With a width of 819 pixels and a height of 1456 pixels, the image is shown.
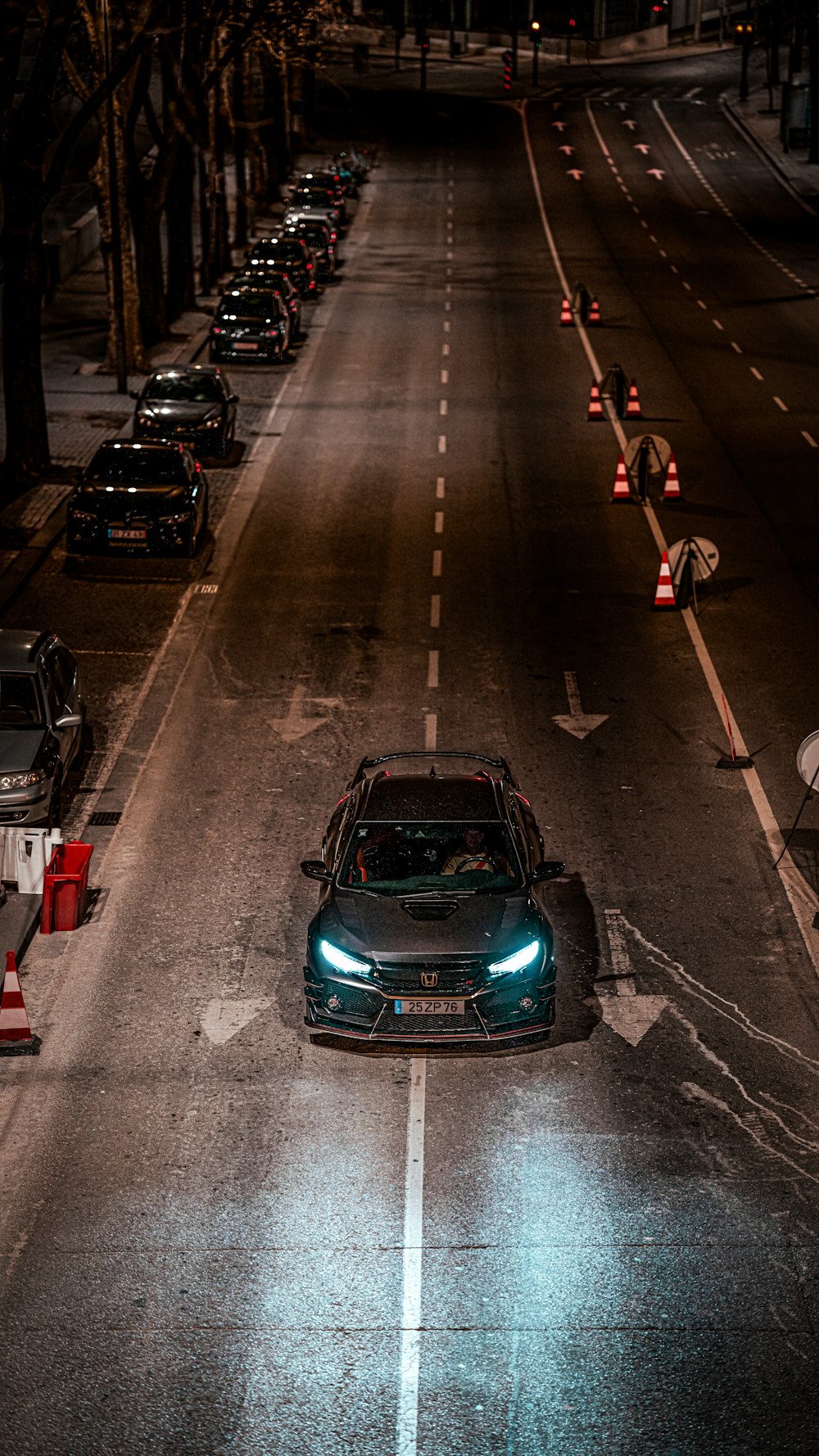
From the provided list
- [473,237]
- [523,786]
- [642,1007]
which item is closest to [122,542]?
[523,786]

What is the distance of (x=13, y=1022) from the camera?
12.0 metres

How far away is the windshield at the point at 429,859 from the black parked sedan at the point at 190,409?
18.1 meters

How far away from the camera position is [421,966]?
460 inches

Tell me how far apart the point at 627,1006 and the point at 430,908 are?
167 centimetres

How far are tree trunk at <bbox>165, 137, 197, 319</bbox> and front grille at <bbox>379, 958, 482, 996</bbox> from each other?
35442mm

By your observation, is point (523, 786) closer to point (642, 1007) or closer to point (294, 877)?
point (294, 877)

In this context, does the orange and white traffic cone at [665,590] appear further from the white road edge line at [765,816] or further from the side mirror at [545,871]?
the side mirror at [545,871]

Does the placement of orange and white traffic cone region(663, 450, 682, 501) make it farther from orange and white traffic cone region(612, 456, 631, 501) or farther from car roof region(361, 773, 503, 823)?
car roof region(361, 773, 503, 823)

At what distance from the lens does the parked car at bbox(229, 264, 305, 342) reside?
43.1 m

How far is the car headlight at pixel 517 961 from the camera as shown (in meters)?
11.7

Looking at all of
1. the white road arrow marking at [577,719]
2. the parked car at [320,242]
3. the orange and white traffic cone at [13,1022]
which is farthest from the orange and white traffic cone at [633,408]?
the orange and white traffic cone at [13,1022]

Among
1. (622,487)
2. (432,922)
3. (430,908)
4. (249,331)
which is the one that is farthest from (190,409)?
(432,922)

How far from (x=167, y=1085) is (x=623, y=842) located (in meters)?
5.56

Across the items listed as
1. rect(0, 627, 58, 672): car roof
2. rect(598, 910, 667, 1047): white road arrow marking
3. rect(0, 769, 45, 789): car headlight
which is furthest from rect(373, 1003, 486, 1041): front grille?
rect(0, 627, 58, 672): car roof
